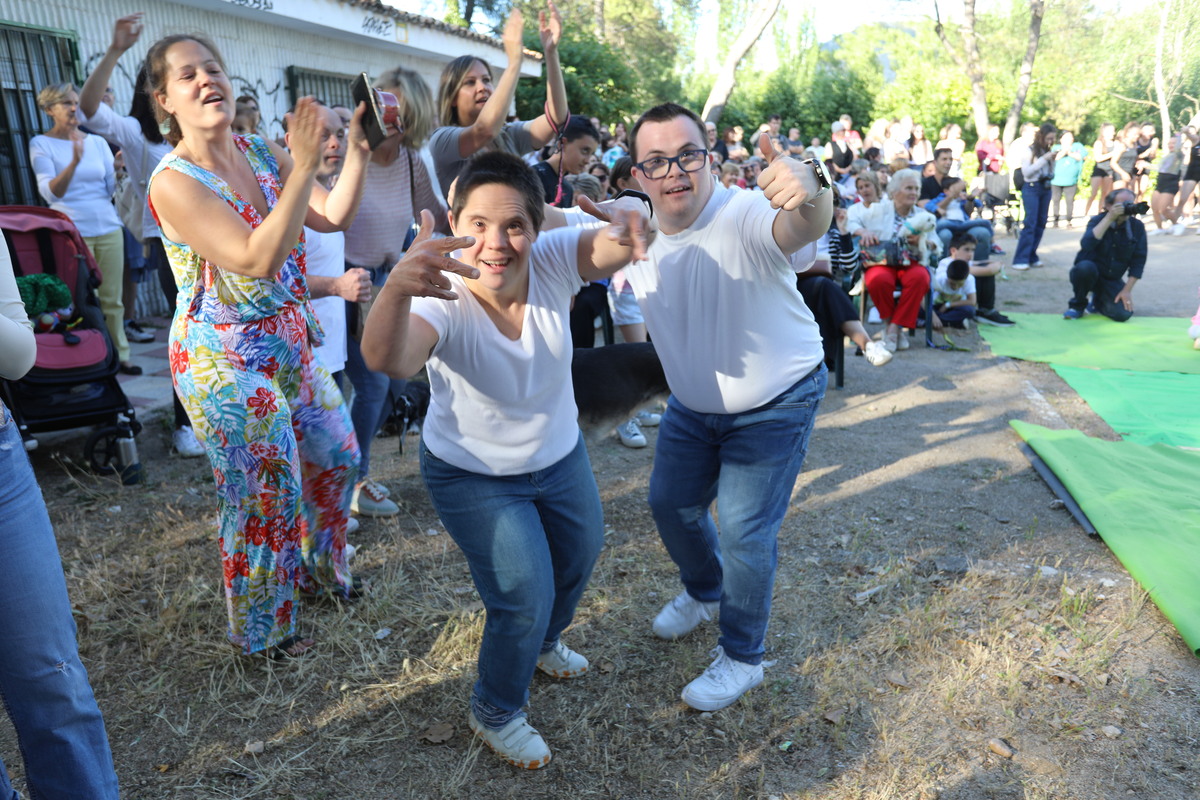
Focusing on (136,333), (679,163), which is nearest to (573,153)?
(679,163)

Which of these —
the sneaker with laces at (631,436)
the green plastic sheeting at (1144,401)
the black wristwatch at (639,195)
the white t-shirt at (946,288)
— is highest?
the black wristwatch at (639,195)

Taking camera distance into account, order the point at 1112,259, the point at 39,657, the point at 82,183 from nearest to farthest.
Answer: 1. the point at 39,657
2. the point at 82,183
3. the point at 1112,259

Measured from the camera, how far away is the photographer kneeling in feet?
30.1

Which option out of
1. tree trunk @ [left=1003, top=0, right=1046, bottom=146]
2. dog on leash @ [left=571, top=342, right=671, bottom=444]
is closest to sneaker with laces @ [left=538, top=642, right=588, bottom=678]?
dog on leash @ [left=571, top=342, right=671, bottom=444]

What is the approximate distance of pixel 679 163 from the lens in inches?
98.5

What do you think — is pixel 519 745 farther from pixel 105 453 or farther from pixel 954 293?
pixel 954 293

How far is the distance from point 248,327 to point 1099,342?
837 cm

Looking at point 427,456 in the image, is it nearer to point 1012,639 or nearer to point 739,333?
point 739,333

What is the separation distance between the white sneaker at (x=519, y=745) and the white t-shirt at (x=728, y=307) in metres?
1.13

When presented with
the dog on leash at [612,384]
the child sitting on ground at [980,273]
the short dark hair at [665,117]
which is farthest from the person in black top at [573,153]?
the child sitting on ground at [980,273]

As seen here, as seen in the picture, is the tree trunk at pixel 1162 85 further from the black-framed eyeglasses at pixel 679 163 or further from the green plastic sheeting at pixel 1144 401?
the black-framed eyeglasses at pixel 679 163

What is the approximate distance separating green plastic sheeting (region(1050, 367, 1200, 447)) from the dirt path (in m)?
1.67

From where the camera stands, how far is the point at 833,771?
254 cm

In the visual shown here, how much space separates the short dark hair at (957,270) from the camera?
8820mm
